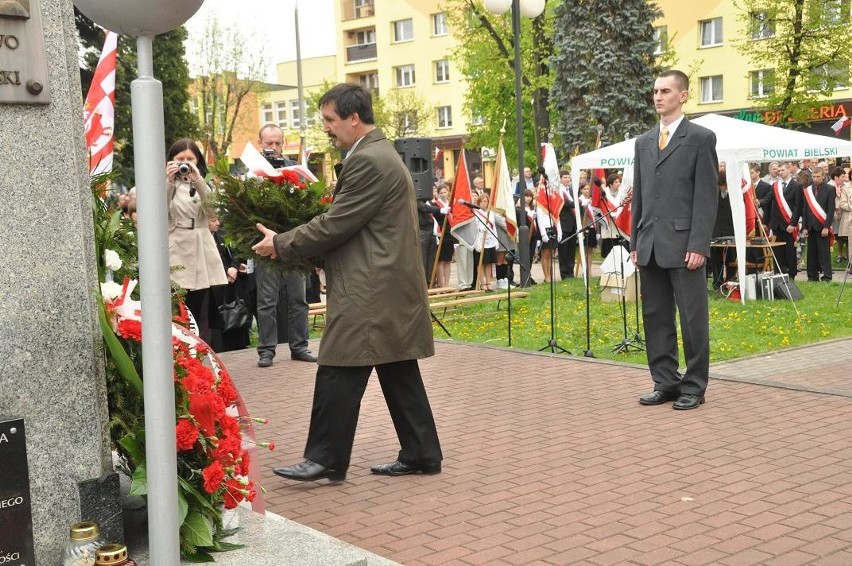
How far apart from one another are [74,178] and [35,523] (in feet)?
3.96

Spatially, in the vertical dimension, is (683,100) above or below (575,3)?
below

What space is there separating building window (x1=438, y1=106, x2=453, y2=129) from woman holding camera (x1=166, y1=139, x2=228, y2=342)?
54295mm

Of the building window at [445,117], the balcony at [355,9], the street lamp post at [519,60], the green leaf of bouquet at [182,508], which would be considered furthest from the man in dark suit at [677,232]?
the balcony at [355,9]

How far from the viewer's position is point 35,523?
3729mm

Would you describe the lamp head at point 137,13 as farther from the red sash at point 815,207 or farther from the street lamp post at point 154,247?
the red sash at point 815,207

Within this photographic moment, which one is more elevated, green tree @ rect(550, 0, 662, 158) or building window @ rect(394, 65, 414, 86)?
building window @ rect(394, 65, 414, 86)

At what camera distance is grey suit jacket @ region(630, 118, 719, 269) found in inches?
295

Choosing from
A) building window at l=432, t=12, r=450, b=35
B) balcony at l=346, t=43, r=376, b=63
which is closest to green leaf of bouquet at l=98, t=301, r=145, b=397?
building window at l=432, t=12, r=450, b=35

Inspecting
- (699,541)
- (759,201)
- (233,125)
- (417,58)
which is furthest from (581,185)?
(417,58)

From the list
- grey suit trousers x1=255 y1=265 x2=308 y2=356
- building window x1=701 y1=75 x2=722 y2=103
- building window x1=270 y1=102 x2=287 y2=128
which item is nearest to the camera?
grey suit trousers x1=255 y1=265 x2=308 y2=356

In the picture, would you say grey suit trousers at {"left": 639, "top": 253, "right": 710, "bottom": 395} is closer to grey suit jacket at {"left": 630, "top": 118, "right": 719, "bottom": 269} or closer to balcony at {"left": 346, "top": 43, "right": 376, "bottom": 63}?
grey suit jacket at {"left": 630, "top": 118, "right": 719, "bottom": 269}

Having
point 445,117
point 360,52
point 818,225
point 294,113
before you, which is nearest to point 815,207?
point 818,225

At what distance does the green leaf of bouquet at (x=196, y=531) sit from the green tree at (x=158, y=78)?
25404mm

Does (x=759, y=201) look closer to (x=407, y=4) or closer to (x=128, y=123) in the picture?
(x=128, y=123)
